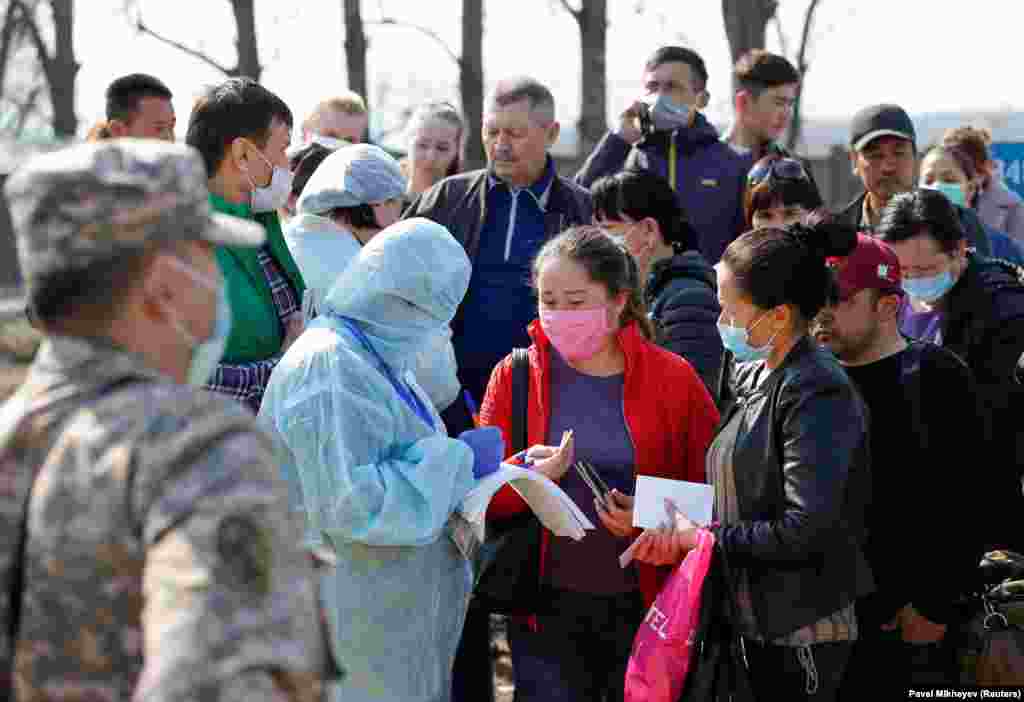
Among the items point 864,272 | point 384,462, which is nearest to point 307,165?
point 864,272

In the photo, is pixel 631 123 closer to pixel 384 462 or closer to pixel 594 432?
pixel 594 432

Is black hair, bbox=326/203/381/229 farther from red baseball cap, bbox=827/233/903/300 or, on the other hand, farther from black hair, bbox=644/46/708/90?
black hair, bbox=644/46/708/90

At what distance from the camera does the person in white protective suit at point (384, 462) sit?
12.5 feet

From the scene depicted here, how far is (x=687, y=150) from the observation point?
7.05 metres

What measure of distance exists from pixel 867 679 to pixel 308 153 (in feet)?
10.9

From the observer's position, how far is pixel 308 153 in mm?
6629

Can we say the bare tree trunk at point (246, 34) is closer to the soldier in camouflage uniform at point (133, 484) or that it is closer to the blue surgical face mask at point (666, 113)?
the blue surgical face mask at point (666, 113)

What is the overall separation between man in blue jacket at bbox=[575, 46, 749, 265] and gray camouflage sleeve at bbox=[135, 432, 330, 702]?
16.6 ft

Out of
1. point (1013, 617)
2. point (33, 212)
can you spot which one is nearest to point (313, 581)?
point (33, 212)

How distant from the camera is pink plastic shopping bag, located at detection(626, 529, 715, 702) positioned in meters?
4.00

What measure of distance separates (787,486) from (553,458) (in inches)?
24.8

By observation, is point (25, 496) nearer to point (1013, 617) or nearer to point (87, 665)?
point (87, 665)

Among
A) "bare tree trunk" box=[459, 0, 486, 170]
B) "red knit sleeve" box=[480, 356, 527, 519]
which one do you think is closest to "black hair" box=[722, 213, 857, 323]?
"red knit sleeve" box=[480, 356, 527, 519]

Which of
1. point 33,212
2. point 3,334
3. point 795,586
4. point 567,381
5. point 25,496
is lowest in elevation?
point 3,334
